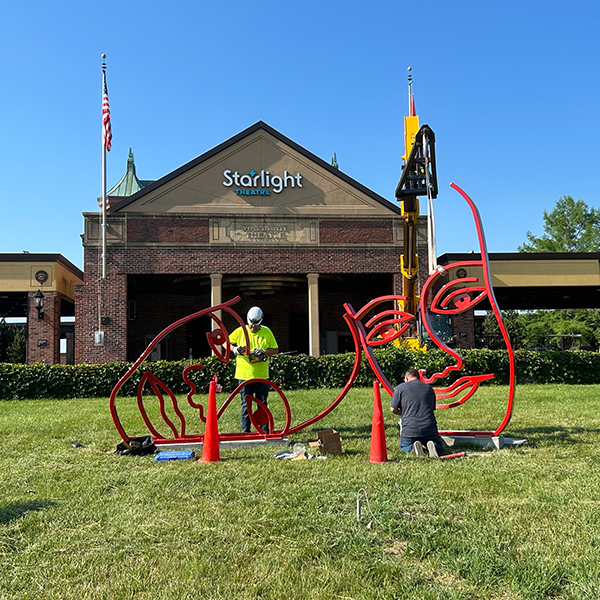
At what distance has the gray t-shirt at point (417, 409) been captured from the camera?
6.39 meters

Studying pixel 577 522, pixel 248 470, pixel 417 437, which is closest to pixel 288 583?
pixel 577 522

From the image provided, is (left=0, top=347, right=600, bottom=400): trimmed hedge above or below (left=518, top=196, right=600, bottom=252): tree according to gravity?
below

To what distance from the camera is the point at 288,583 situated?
3.05 meters

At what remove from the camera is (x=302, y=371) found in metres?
15.4

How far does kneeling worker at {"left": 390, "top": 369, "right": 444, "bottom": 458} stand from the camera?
20.9 ft

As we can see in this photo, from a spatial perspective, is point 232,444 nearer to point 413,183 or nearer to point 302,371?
point 413,183

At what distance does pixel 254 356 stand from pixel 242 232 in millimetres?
12320

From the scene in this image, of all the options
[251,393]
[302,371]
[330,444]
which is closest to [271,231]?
[302,371]

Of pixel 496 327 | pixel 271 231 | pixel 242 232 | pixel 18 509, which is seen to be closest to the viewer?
pixel 18 509

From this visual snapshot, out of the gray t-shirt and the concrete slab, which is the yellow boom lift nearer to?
the gray t-shirt

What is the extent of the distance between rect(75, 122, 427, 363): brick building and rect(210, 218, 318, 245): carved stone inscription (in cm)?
3

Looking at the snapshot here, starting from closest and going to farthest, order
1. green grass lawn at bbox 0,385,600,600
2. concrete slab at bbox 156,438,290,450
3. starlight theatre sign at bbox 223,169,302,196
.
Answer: green grass lawn at bbox 0,385,600,600
concrete slab at bbox 156,438,290,450
starlight theatre sign at bbox 223,169,302,196

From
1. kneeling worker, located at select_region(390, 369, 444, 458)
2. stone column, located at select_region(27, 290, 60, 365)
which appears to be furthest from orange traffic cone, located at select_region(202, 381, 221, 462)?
stone column, located at select_region(27, 290, 60, 365)

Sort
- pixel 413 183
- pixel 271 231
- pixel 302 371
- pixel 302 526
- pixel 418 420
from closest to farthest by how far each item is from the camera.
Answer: pixel 302 526 < pixel 418 420 < pixel 413 183 < pixel 302 371 < pixel 271 231
